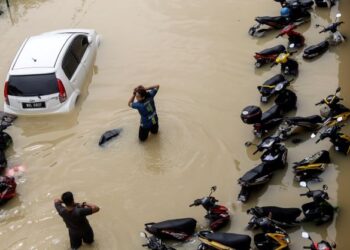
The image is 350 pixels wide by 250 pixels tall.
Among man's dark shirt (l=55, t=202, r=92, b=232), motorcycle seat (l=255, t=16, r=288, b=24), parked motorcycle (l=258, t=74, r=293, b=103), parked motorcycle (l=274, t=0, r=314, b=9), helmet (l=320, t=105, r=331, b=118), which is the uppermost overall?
parked motorcycle (l=274, t=0, r=314, b=9)

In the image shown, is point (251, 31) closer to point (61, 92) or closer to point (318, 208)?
point (61, 92)

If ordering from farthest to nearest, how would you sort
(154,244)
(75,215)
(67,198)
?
(154,244) < (75,215) < (67,198)

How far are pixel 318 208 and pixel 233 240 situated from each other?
5.47 feet

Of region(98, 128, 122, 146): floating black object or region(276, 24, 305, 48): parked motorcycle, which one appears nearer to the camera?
region(98, 128, 122, 146): floating black object

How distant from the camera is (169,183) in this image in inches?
421

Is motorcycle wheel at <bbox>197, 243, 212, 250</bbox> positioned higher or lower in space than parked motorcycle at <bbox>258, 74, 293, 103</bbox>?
lower

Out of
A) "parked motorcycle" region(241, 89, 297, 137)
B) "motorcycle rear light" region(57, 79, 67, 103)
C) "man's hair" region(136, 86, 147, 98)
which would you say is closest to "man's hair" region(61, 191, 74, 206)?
"man's hair" region(136, 86, 147, 98)

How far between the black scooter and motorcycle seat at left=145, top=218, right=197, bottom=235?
3.92 feet

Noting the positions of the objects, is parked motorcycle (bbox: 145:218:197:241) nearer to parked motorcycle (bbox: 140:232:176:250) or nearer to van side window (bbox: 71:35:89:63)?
parked motorcycle (bbox: 140:232:176:250)

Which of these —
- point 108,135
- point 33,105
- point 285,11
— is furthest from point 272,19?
point 33,105

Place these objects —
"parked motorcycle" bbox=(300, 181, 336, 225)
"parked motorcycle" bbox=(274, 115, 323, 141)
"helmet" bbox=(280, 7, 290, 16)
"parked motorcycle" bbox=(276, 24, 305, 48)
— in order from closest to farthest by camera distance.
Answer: "parked motorcycle" bbox=(300, 181, 336, 225) < "parked motorcycle" bbox=(274, 115, 323, 141) < "parked motorcycle" bbox=(276, 24, 305, 48) < "helmet" bbox=(280, 7, 290, 16)

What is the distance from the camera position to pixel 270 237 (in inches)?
335

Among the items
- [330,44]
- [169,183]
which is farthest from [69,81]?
[330,44]

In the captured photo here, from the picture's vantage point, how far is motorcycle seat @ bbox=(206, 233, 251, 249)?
846 centimetres
